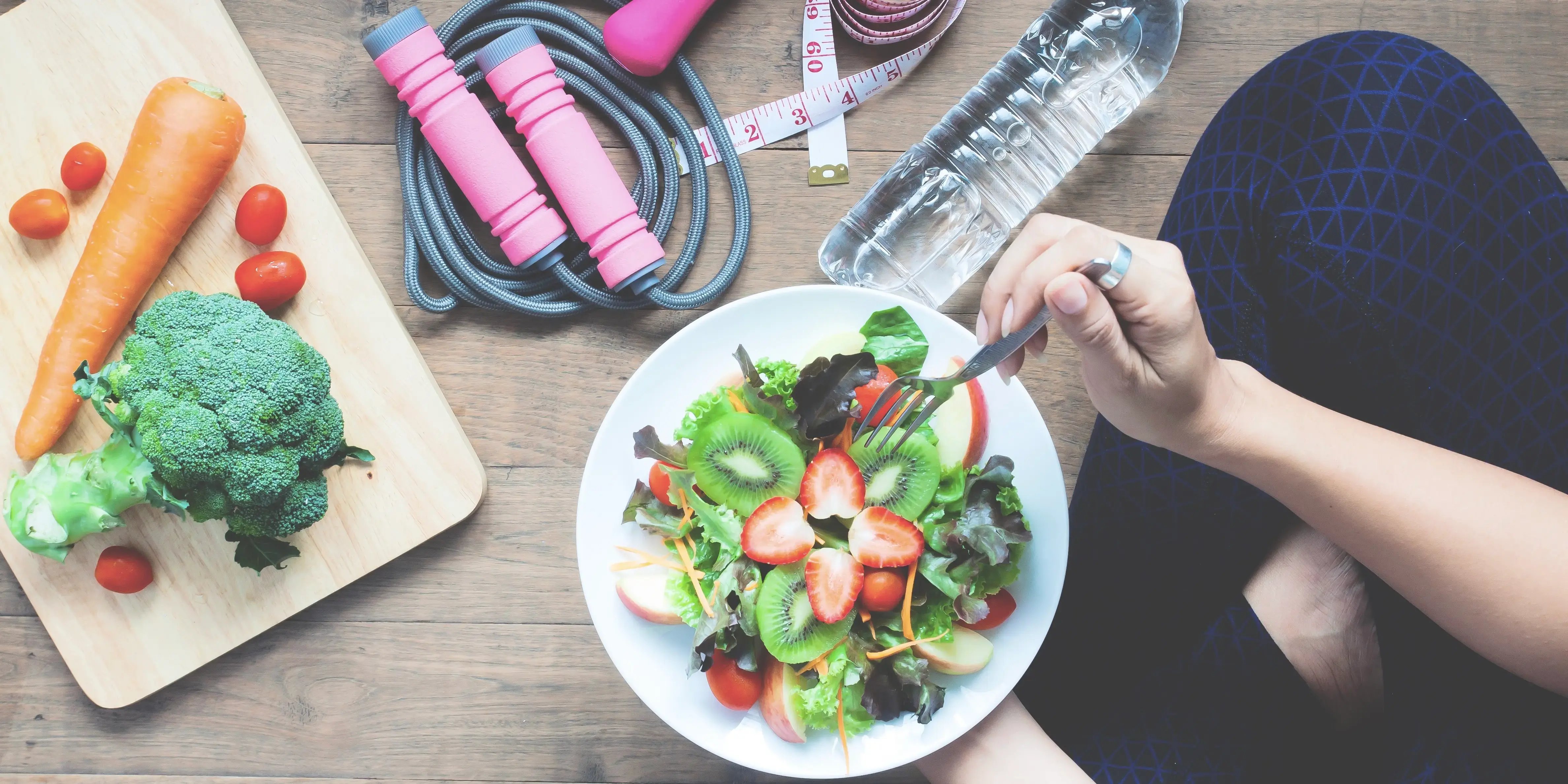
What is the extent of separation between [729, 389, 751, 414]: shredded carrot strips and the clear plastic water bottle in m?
0.37

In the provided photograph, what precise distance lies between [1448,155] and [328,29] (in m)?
1.61

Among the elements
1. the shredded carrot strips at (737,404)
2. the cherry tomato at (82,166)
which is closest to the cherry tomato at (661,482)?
the shredded carrot strips at (737,404)

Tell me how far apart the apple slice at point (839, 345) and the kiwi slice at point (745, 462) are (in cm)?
12

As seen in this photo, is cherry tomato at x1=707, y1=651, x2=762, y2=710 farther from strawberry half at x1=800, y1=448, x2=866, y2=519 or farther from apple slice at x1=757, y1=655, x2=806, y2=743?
strawberry half at x1=800, y1=448, x2=866, y2=519

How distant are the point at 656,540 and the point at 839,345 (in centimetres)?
36

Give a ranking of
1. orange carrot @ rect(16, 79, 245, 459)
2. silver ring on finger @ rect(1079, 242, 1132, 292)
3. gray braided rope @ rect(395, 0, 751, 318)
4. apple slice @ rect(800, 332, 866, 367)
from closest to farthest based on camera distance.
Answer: silver ring on finger @ rect(1079, 242, 1132, 292), apple slice @ rect(800, 332, 866, 367), orange carrot @ rect(16, 79, 245, 459), gray braided rope @ rect(395, 0, 751, 318)

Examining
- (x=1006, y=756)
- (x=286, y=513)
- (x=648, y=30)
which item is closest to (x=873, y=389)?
(x=1006, y=756)

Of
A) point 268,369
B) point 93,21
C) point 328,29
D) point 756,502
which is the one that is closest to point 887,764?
point 756,502

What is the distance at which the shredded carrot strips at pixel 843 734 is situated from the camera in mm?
1146

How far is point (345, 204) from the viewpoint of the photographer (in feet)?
4.83

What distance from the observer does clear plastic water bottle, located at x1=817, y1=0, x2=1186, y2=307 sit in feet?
4.88

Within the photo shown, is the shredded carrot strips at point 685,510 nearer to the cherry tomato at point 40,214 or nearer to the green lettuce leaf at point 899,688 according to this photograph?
the green lettuce leaf at point 899,688

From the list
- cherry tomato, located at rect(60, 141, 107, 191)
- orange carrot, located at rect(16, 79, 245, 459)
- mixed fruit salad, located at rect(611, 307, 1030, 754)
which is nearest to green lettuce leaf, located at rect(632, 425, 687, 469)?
mixed fruit salad, located at rect(611, 307, 1030, 754)

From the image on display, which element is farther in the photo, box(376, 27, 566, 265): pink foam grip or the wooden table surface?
the wooden table surface
